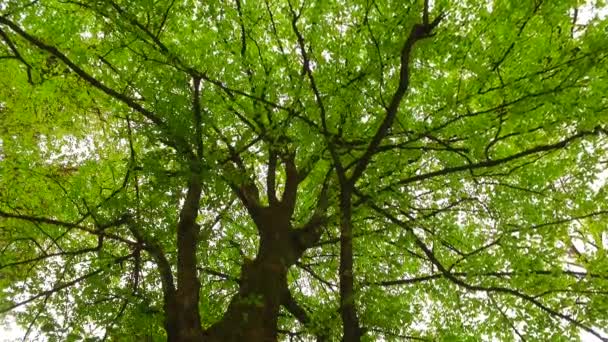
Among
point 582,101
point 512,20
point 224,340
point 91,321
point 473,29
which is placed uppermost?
point 473,29

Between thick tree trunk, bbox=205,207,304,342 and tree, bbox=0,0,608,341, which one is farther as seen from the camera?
thick tree trunk, bbox=205,207,304,342

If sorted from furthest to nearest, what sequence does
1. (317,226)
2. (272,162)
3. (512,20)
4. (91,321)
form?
(272,162), (317,226), (91,321), (512,20)

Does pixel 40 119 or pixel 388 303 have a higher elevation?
pixel 40 119

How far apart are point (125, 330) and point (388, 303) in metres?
2.96

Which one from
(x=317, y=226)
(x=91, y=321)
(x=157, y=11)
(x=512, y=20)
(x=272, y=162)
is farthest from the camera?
(x=272, y=162)

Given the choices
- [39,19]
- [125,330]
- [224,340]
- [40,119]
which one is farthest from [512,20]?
[40,119]

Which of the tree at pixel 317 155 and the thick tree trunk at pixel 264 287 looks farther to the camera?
the thick tree trunk at pixel 264 287

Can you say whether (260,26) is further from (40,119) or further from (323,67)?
(40,119)

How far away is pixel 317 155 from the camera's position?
196 inches

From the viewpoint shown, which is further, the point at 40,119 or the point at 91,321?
the point at 40,119

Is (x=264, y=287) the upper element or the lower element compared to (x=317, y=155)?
lower

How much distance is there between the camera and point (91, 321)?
5.37 meters

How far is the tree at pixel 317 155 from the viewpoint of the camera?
13.3ft

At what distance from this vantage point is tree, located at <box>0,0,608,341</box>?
4039 millimetres
